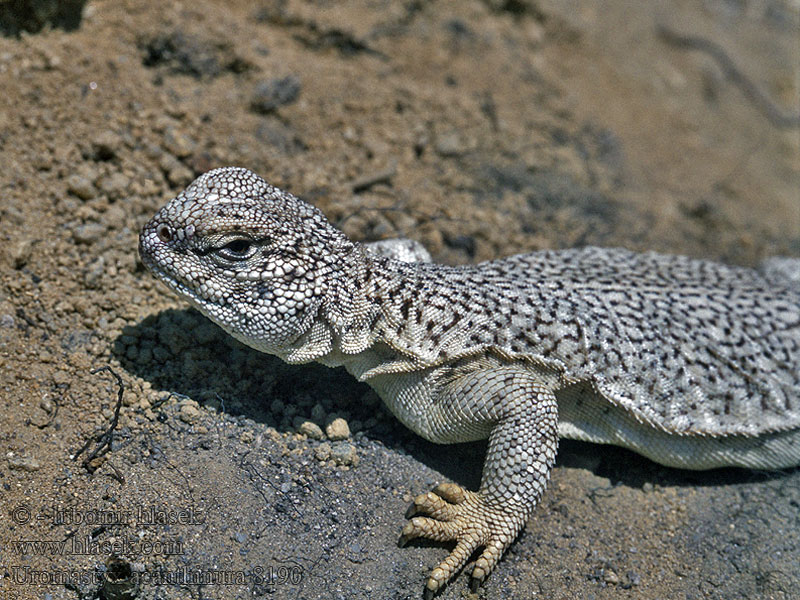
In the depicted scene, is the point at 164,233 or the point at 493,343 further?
the point at 493,343

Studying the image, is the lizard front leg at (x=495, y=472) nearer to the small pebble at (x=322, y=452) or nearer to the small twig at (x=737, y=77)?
the small pebble at (x=322, y=452)

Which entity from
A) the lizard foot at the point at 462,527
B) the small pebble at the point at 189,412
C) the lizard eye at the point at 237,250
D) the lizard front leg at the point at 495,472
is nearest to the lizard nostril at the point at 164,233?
the lizard eye at the point at 237,250

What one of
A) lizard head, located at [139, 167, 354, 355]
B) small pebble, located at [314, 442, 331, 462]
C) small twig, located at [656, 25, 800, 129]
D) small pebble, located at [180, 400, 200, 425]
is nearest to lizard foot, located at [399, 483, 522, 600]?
small pebble, located at [314, 442, 331, 462]

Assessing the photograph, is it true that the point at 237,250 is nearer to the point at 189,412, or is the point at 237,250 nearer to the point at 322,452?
the point at 189,412

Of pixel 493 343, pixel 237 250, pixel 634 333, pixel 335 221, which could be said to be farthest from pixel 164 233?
pixel 634 333

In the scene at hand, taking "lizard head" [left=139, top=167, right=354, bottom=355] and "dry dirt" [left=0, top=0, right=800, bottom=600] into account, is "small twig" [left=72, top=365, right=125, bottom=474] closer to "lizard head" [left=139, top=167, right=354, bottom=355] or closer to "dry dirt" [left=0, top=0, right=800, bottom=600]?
"dry dirt" [left=0, top=0, right=800, bottom=600]

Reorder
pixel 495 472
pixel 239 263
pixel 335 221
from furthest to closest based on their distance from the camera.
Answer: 1. pixel 335 221
2. pixel 495 472
3. pixel 239 263

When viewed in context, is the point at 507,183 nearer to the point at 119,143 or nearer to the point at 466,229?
the point at 466,229
